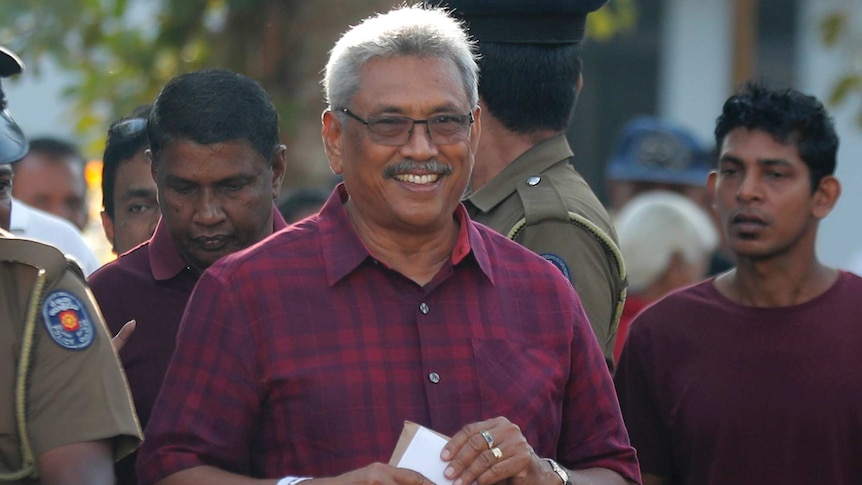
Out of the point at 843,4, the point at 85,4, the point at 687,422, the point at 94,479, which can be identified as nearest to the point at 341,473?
the point at 94,479

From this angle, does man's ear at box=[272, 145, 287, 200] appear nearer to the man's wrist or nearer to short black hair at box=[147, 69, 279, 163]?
short black hair at box=[147, 69, 279, 163]

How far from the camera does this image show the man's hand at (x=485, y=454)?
3270 millimetres

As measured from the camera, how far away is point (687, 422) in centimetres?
468

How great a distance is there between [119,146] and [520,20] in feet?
4.79

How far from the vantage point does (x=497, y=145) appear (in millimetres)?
4582

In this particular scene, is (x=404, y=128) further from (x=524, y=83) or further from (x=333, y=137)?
(x=524, y=83)

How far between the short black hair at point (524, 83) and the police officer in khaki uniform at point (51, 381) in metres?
1.60

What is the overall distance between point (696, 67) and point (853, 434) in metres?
12.8

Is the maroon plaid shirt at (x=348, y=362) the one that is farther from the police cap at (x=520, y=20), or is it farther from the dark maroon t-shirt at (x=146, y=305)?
the police cap at (x=520, y=20)

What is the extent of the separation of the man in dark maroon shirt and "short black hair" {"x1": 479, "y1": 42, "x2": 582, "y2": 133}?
27.3 inches

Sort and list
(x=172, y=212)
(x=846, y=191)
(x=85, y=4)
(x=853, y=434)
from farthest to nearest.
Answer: (x=846, y=191), (x=85, y=4), (x=853, y=434), (x=172, y=212)

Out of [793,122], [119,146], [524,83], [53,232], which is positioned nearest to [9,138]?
[524,83]

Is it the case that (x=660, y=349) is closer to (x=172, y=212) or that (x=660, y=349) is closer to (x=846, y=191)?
(x=172, y=212)

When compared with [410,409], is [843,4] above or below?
above
